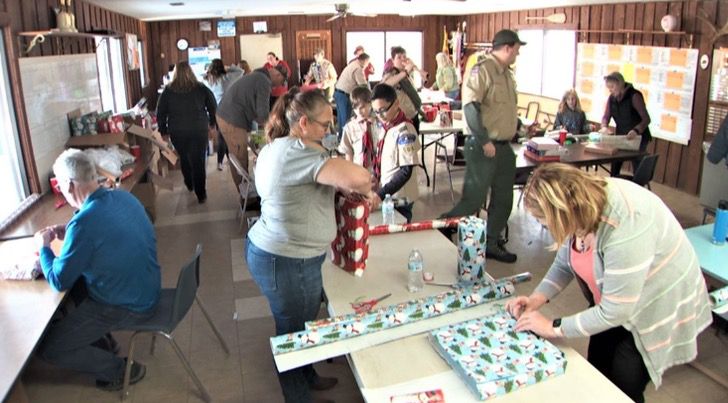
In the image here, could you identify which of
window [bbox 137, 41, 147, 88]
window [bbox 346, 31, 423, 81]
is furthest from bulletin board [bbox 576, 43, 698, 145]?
window [bbox 137, 41, 147, 88]

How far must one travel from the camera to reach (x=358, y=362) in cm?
181

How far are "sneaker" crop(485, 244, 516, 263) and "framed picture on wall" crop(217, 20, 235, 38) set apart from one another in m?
8.84

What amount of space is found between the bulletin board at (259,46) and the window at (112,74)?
4552mm

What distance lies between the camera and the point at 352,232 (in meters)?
2.38

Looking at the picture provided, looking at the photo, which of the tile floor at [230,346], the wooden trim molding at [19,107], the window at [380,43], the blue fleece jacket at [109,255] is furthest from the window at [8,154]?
the window at [380,43]

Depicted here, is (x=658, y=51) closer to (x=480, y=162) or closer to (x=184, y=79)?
(x=480, y=162)

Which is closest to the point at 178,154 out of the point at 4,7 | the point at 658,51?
the point at 4,7

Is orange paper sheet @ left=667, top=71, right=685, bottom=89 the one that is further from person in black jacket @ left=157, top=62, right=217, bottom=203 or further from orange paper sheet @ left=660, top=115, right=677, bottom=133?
person in black jacket @ left=157, top=62, right=217, bottom=203

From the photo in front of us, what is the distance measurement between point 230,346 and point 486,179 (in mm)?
2142

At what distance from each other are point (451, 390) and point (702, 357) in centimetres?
220

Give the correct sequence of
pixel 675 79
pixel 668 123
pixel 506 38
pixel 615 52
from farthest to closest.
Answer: pixel 615 52 → pixel 668 123 → pixel 675 79 → pixel 506 38

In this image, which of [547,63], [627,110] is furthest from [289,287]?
[547,63]

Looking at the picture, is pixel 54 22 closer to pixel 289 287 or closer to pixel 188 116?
pixel 188 116

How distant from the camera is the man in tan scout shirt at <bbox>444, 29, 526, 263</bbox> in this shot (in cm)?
408
